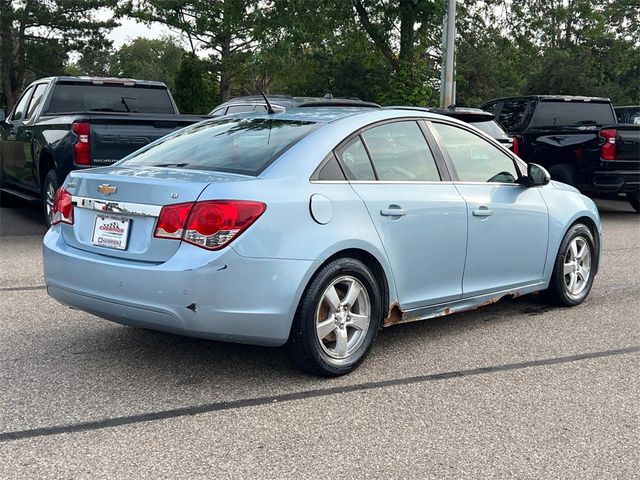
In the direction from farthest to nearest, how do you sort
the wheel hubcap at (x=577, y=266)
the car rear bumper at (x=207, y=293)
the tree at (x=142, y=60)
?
1. the tree at (x=142, y=60)
2. the wheel hubcap at (x=577, y=266)
3. the car rear bumper at (x=207, y=293)

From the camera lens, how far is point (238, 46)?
4956cm

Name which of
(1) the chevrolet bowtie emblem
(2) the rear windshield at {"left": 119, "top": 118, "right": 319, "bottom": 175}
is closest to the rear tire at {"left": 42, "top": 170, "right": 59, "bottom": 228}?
(2) the rear windshield at {"left": 119, "top": 118, "right": 319, "bottom": 175}

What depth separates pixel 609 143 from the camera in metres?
12.9

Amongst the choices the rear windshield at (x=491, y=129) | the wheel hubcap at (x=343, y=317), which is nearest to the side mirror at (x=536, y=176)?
the wheel hubcap at (x=343, y=317)

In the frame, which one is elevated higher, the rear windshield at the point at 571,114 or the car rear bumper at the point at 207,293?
the rear windshield at the point at 571,114

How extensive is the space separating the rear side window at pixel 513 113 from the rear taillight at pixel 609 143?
157 centimetres

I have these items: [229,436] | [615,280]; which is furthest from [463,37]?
[229,436]

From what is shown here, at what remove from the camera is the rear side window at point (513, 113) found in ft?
46.5

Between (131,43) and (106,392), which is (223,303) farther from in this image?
(131,43)

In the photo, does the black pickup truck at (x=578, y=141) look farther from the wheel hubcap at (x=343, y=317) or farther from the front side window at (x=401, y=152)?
the wheel hubcap at (x=343, y=317)

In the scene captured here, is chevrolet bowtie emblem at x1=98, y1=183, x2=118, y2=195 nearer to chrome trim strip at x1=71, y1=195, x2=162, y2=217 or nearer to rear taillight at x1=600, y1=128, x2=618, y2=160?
chrome trim strip at x1=71, y1=195, x2=162, y2=217

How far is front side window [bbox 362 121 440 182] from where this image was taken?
516 cm

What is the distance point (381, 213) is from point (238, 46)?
4642 cm

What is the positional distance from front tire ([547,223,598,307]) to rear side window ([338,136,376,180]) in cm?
216
